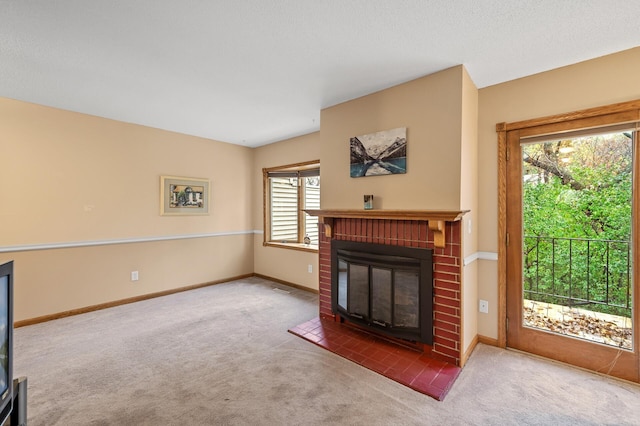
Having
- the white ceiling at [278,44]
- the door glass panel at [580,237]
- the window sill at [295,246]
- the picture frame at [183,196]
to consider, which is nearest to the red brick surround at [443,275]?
the door glass panel at [580,237]

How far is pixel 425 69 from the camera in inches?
92.4

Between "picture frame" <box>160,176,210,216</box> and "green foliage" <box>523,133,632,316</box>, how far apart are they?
423 centimetres

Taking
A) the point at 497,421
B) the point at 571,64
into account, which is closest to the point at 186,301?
the point at 497,421

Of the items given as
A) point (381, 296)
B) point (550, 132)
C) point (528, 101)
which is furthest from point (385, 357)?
point (528, 101)

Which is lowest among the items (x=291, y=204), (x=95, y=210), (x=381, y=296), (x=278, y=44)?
(x=381, y=296)

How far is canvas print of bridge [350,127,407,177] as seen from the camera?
2.57m

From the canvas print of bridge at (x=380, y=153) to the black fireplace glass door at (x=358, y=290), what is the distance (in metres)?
0.95

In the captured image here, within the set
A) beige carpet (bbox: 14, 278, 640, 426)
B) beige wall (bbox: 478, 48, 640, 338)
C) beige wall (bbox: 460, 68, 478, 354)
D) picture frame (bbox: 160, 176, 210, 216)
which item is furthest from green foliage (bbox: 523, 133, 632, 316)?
picture frame (bbox: 160, 176, 210, 216)

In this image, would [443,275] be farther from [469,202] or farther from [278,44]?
[278,44]

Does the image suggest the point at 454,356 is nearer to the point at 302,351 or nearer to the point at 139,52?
the point at 302,351

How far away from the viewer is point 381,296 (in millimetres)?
2648

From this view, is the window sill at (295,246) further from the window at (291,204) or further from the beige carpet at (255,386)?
the beige carpet at (255,386)

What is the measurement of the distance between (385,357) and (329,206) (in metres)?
1.58

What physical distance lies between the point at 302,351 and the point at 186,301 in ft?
7.09
